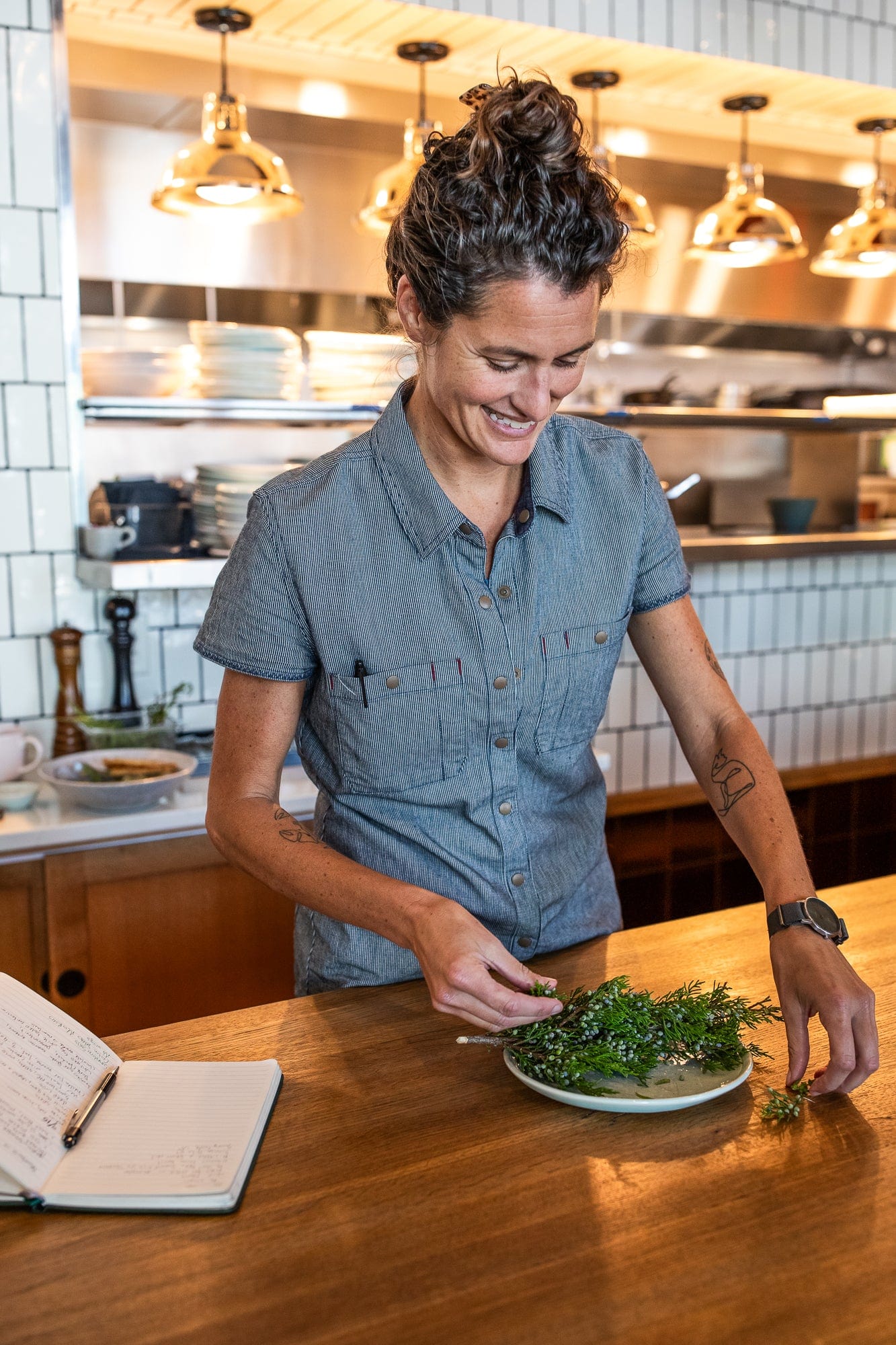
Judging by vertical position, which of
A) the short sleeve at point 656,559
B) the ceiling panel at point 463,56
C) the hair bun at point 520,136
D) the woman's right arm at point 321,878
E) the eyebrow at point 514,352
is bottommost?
the woman's right arm at point 321,878

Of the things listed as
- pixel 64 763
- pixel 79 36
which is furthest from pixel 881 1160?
pixel 79 36

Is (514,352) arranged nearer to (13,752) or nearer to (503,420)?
(503,420)

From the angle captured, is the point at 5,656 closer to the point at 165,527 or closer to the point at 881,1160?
the point at 165,527

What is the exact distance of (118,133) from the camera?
154 inches

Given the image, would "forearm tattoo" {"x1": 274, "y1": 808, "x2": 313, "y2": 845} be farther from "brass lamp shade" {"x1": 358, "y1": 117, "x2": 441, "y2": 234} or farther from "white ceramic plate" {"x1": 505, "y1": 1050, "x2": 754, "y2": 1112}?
"brass lamp shade" {"x1": 358, "y1": 117, "x2": 441, "y2": 234}

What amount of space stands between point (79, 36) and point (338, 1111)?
3282 millimetres

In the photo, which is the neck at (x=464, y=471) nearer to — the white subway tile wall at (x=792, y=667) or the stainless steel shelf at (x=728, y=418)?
the stainless steel shelf at (x=728, y=418)

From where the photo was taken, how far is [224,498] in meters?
2.97

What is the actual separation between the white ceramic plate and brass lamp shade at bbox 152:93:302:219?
2.19m

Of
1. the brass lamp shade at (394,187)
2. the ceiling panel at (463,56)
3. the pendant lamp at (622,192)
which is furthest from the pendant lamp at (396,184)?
the pendant lamp at (622,192)

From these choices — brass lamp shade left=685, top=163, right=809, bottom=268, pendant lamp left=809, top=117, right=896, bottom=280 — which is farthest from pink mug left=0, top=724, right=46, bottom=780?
pendant lamp left=809, top=117, right=896, bottom=280

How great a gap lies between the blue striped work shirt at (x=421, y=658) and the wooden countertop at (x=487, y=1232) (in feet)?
1.00

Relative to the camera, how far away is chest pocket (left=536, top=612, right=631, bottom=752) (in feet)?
5.39

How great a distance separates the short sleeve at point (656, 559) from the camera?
1.73m
